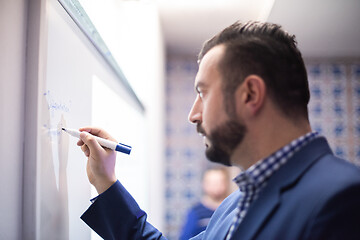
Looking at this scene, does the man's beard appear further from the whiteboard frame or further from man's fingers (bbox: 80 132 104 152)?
the whiteboard frame

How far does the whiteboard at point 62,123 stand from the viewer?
495mm

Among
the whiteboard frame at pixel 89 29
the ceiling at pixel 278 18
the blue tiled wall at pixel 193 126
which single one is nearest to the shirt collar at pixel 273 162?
the whiteboard frame at pixel 89 29

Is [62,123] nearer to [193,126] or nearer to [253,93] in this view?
[253,93]

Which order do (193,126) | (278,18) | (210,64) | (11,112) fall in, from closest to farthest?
(11,112) → (210,64) → (278,18) → (193,126)

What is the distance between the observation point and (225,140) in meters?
0.64

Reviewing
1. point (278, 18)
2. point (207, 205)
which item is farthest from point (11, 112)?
point (278, 18)

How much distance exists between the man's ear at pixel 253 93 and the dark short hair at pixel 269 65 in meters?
0.01

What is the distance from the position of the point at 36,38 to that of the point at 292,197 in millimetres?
485

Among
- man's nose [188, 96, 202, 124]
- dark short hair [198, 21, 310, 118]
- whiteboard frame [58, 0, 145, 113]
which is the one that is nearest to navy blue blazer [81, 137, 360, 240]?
dark short hair [198, 21, 310, 118]

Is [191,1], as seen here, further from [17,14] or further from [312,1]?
[17,14]

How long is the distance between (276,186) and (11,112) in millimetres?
448

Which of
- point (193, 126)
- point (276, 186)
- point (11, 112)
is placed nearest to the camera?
point (11, 112)

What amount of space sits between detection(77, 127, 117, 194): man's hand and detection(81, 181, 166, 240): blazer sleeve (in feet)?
0.07

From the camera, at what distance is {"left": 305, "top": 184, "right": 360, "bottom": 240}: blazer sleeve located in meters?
0.46
